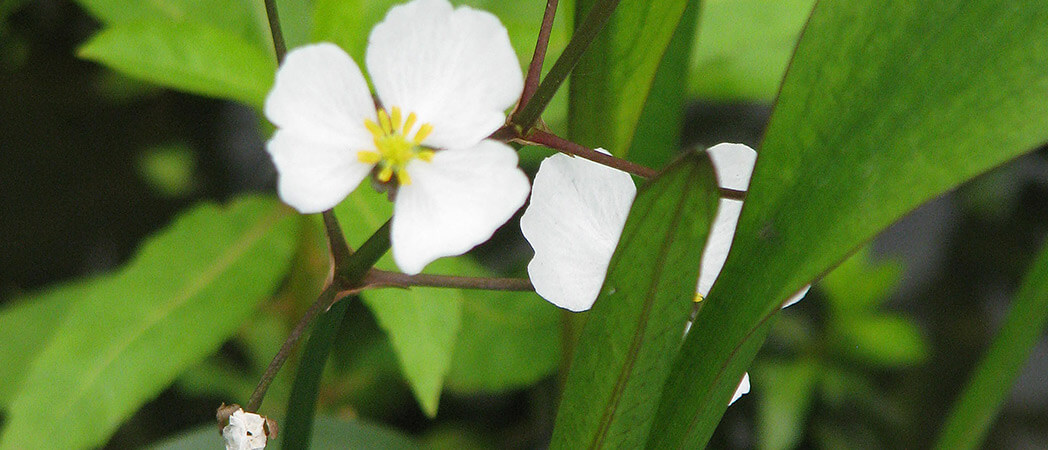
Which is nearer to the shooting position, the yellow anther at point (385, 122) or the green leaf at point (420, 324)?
the yellow anther at point (385, 122)

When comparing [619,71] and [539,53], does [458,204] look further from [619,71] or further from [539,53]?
[619,71]

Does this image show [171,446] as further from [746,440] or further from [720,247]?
[746,440]

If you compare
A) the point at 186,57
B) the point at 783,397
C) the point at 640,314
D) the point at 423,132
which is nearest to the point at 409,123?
the point at 423,132

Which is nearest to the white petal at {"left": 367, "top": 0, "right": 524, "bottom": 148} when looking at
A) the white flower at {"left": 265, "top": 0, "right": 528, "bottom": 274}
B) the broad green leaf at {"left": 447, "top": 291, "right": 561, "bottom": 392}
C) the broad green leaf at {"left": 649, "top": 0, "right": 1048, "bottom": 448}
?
the white flower at {"left": 265, "top": 0, "right": 528, "bottom": 274}

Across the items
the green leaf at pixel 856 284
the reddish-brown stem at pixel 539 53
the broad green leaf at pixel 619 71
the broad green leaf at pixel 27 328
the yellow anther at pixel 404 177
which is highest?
the green leaf at pixel 856 284

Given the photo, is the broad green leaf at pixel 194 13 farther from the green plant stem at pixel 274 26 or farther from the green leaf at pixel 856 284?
the green leaf at pixel 856 284

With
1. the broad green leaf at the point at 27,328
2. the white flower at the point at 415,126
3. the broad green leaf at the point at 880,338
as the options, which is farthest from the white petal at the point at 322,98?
the broad green leaf at the point at 880,338

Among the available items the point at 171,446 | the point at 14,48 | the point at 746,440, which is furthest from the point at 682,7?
the point at 14,48
